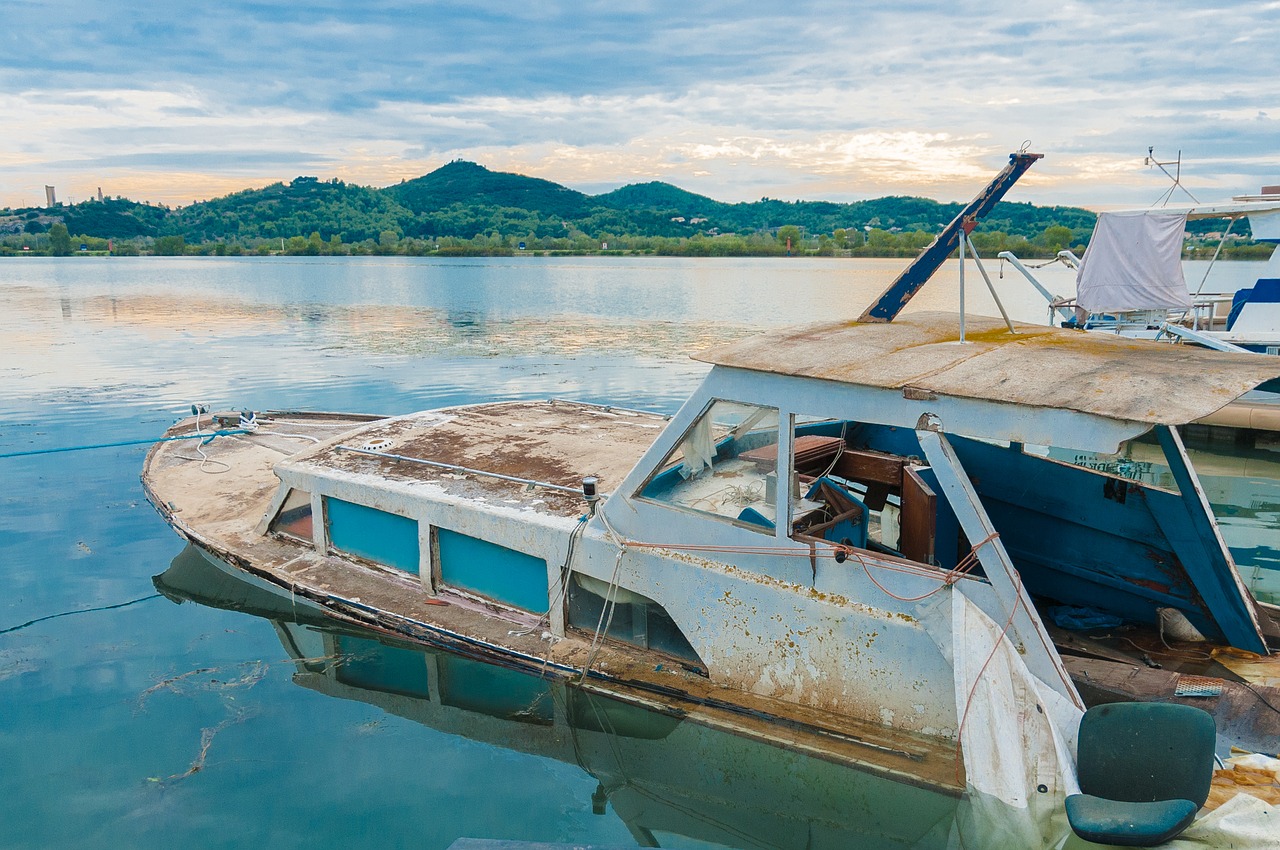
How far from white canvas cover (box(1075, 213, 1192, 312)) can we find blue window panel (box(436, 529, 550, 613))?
15549 millimetres

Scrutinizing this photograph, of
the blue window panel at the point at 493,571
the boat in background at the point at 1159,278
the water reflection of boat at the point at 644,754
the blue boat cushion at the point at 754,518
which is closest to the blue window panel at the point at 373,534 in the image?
the blue window panel at the point at 493,571

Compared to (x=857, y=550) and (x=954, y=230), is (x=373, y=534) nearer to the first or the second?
(x=857, y=550)

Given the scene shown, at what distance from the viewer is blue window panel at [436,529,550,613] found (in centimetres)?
704

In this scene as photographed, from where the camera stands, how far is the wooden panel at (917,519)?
540cm

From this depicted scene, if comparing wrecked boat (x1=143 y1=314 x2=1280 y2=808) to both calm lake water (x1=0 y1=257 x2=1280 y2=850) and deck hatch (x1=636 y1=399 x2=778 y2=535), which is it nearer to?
deck hatch (x1=636 y1=399 x2=778 y2=535)

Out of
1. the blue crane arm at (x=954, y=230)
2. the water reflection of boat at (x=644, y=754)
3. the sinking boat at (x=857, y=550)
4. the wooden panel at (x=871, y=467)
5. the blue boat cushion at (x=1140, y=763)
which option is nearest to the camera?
the blue boat cushion at (x=1140, y=763)

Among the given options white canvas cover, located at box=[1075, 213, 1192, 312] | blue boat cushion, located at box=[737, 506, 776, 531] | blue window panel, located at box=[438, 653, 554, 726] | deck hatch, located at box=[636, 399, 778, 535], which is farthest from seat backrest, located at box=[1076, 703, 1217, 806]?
white canvas cover, located at box=[1075, 213, 1192, 312]

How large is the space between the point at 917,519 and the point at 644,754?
2.73 meters

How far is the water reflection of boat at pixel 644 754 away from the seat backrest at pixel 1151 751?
2.63 feet

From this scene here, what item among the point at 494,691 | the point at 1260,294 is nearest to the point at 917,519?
the point at 494,691

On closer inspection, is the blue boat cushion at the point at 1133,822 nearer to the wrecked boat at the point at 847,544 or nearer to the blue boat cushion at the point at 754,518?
the wrecked boat at the point at 847,544

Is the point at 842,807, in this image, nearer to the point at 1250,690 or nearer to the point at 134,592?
the point at 1250,690

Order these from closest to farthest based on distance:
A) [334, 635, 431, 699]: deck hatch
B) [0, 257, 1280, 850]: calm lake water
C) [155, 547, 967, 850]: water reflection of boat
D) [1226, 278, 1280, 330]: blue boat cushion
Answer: [155, 547, 967, 850]: water reflection of boat
[0, 257, 1280, 850]: calm lake water
[334, 635, 431, 699]: deck hatch
[1226, 278, 1280, 330]: blue boat cushion

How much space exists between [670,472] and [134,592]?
24.2 feet
